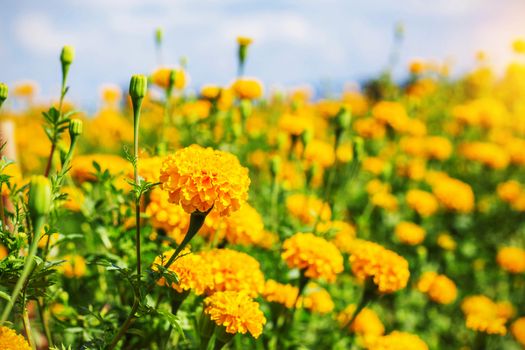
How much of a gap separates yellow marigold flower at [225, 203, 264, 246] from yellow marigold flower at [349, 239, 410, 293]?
1.15ft

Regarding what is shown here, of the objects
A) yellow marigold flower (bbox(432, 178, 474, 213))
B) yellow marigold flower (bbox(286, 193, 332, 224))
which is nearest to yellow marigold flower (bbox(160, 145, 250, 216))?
yellow marigold flower (bbox(286, 193, 332, 224))

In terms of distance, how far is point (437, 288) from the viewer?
2.87 m

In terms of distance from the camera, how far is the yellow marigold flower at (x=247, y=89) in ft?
8.41

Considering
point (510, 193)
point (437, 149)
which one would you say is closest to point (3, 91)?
point (437, 149)

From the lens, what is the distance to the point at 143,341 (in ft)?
5.22

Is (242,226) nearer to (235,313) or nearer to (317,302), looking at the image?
(235,313)

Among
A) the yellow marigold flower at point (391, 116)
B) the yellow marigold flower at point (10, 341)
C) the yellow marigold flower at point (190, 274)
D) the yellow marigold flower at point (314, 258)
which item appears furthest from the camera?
the yellow marigold flower at point (391, 116)

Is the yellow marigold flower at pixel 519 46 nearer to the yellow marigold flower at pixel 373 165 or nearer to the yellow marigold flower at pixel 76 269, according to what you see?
the yellow marigold flower at pixel 373 165

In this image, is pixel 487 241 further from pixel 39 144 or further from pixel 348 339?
pixel 39 144

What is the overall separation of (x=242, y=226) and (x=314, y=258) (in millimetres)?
230

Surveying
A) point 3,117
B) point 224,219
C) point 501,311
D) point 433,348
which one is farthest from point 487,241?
point 3,117

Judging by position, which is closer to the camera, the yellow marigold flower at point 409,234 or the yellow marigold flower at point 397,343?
the yellow marigold flower at point 397,343

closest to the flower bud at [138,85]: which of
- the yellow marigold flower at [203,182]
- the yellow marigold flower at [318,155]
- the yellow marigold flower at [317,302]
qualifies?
the yellow marigold flower at [203,182]

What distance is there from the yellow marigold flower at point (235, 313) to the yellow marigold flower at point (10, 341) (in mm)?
397
